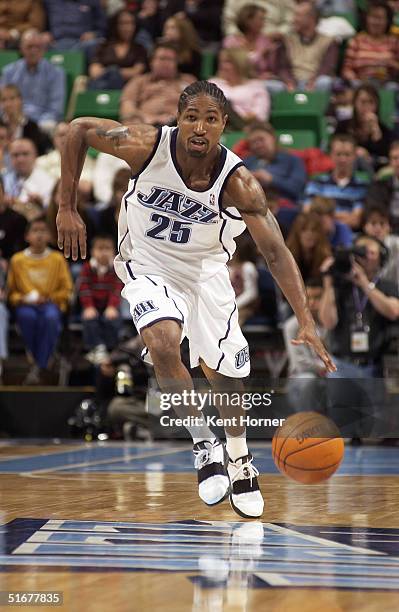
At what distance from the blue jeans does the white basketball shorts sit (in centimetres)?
470

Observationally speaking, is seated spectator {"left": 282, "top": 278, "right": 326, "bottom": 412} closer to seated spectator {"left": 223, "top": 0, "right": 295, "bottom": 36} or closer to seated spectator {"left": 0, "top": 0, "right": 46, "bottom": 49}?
seated spectator {"left": 223, "top": 0, "right": 295, "bottom": 36}

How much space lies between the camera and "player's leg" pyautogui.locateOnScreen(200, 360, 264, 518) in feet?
14.8

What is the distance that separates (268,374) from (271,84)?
4209 mm

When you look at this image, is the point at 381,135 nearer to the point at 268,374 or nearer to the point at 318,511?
the point at 268,374

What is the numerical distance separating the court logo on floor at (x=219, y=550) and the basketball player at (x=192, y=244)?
56 centimetres

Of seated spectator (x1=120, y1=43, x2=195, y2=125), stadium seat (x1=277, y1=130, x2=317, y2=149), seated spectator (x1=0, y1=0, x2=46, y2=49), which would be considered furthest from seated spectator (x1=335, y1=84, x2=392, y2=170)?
seated spectator (x1=0, y1=0, x2=46, y2=49)

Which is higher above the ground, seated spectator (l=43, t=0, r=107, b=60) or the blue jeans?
seated spectator (l=43, t=0, r=107, b=60)

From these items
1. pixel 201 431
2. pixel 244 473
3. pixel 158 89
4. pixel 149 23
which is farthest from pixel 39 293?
pixel 244 473

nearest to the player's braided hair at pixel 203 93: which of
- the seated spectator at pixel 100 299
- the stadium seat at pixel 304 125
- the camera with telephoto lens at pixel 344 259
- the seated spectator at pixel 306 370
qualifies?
the seated spectator at pixel 306 370

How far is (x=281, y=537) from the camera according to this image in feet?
12.2

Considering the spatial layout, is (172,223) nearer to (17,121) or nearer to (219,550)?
(219,550)

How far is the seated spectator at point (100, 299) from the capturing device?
936cm

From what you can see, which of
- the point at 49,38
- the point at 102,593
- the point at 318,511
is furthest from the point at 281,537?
the point at 49,38

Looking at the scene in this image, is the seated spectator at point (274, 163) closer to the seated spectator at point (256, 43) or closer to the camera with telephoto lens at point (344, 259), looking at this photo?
the camera with telephoto lens at point (344, 259)
